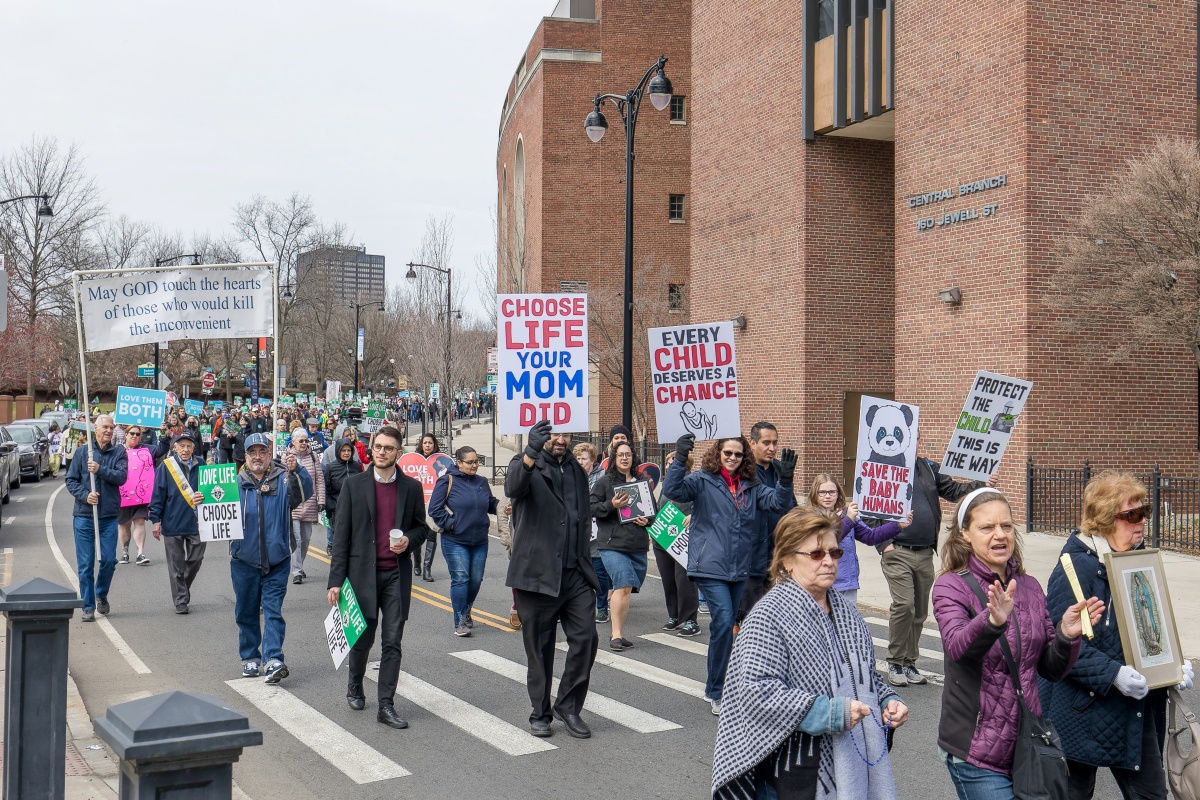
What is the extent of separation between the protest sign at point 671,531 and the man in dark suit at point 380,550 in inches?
134

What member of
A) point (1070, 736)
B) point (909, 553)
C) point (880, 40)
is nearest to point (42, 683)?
point (1070, 736)

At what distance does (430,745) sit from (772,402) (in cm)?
1939

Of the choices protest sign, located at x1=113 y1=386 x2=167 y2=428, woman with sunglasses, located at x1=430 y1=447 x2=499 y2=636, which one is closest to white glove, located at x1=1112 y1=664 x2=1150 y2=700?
woman with sunglasses, located at x1=430 y1=447 x2=499 y2=636

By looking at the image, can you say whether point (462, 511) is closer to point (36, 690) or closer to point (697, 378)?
point (697, 378)

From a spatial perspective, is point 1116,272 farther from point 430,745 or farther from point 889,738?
point 889,738

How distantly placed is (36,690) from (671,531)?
21.5 feet

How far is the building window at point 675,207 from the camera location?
41844 mm

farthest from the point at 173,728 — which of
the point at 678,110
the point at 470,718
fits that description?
the point at 678,110

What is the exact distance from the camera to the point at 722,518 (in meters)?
8.13

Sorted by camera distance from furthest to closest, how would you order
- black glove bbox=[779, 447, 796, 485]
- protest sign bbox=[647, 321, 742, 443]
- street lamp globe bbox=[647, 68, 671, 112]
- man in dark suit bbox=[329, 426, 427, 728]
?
street lamp globe bbox=[647, 68, 671, 112], protest sign bbox=[647, 321, 742, 443], man in dark suit bbox=[329, 426, 427, 728], black glove bbox=[779, 447, 796, 485]

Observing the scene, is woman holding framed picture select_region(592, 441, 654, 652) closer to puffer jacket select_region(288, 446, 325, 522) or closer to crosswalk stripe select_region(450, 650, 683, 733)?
crosswalk stripe select_region(450, 650, 683, 733)

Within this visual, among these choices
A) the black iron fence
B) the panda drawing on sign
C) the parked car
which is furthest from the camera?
the parked car

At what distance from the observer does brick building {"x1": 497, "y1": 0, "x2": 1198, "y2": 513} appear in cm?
1922

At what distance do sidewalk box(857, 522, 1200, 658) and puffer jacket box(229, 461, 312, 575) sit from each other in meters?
6.49
